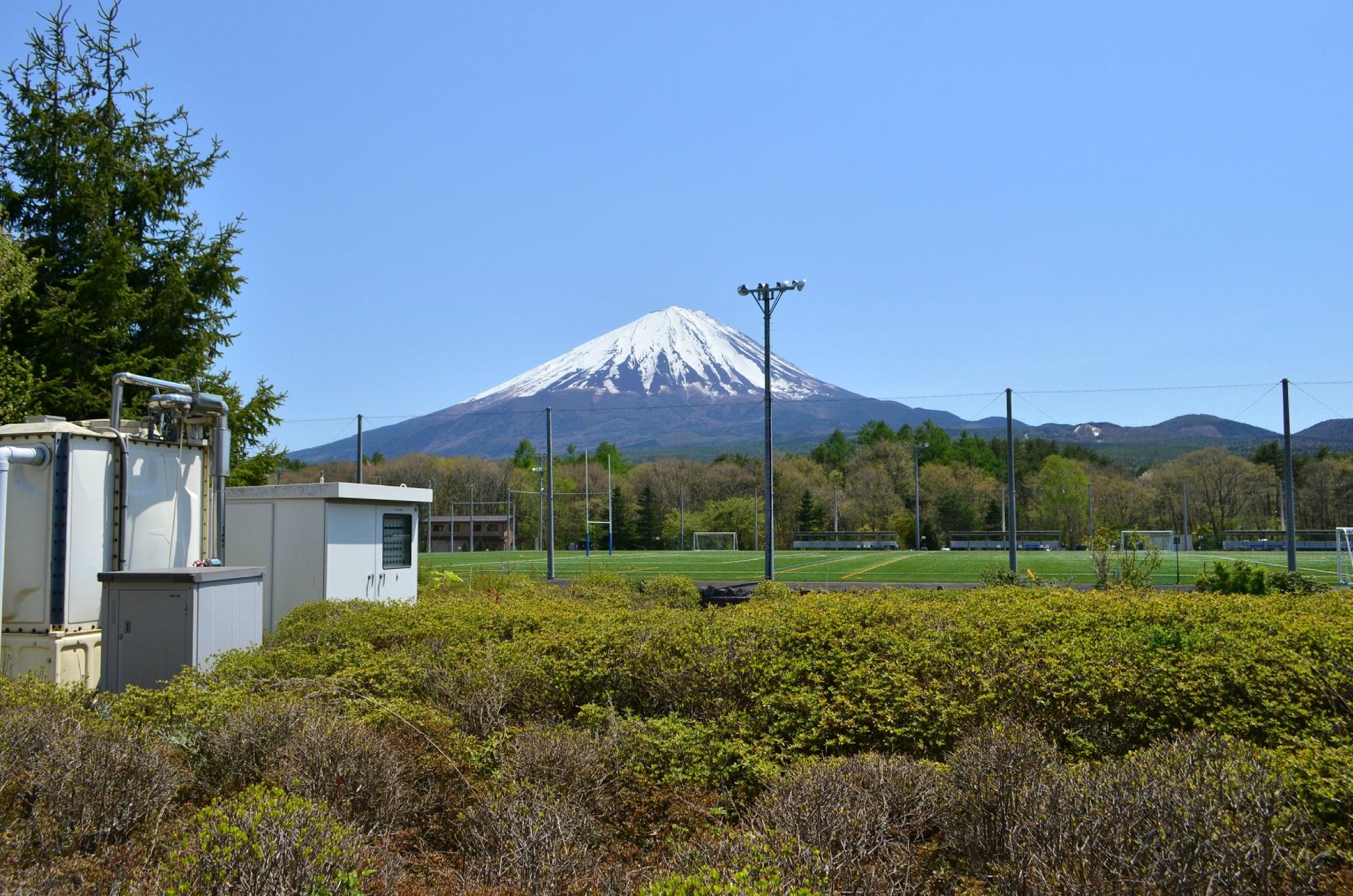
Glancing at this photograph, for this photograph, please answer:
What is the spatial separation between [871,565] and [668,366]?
4737 inches

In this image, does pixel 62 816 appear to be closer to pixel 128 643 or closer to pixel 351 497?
pixel 128 643

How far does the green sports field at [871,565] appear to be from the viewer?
1246 inches

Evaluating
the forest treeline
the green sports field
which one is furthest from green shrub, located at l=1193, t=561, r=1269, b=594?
the forest treeline

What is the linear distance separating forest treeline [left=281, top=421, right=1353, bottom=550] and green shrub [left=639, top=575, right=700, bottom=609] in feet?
99.2

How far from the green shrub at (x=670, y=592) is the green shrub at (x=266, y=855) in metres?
11.6

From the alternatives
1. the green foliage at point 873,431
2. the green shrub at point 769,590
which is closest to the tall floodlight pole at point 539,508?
the green foliage at point 873,431

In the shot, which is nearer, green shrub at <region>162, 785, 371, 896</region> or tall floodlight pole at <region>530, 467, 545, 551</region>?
green shrub at <region>162, 785, 371, 896</region>

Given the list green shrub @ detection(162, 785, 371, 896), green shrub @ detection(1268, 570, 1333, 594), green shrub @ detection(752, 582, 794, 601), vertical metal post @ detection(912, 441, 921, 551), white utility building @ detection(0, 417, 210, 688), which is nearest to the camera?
green shrub @ detection(162, 785, 371, 896)

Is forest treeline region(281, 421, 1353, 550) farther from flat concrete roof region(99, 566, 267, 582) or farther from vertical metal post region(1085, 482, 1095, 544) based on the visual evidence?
flat concrete roof region(99, 566, 267, 582)

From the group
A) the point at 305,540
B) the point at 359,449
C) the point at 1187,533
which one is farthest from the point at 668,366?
the point at 305,540

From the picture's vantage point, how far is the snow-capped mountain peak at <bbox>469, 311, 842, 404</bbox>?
465ft

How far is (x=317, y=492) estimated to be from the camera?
11.5 m

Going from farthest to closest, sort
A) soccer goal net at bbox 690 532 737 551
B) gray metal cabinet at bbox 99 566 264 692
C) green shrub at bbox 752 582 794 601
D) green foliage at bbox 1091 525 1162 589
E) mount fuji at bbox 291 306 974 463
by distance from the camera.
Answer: mount fuji at bbox 291 306 974 463 < soccer goal net at bbox 690 532 737 551 < green foliage at bbox 1091 525 1162 589 < green shrub at bbox 752 582 794 601 < gray metal cabinet at bbox 99 566 264 692

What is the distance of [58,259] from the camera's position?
17672 mm
